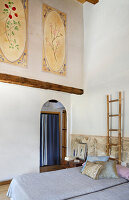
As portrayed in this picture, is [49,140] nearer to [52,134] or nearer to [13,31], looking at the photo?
[52,134]

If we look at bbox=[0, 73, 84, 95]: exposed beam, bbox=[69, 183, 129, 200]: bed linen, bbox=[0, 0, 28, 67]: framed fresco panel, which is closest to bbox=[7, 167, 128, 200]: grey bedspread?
bbox=[69, 183, 129, 200]: bed linen

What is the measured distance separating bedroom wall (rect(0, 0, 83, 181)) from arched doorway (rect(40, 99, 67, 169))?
47.6 inches

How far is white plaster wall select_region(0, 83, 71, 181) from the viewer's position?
426cm

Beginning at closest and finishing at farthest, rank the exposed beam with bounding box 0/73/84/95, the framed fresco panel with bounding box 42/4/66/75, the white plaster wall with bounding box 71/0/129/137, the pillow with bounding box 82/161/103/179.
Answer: the pillow with bounding box 82/161/103/179 → the exposed beam with bounding box 0/73/84/95 → the white plaster wall with bounding box 71/0/129/137 → the framed fresco panel with bounding box 42/4/66/75

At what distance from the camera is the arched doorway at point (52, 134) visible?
19.8ft

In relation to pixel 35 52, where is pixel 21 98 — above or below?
below

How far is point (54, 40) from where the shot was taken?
483 cm

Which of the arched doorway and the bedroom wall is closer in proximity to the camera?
the bedroom wall

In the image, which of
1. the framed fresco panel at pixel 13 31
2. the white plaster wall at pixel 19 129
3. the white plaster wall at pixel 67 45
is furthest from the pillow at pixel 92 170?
the framed fresco panel at pixel 13 31

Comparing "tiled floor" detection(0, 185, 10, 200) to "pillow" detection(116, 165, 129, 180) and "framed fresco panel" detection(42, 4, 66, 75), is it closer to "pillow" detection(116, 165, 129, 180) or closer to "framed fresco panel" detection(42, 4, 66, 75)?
"pillow" detection(116, 165, 129, 180)

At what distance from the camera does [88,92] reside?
5023 mm

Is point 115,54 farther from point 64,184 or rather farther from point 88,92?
point 64,184

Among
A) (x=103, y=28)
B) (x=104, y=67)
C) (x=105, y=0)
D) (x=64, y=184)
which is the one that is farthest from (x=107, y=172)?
(x=105, y=0)

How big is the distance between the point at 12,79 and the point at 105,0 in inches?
128
